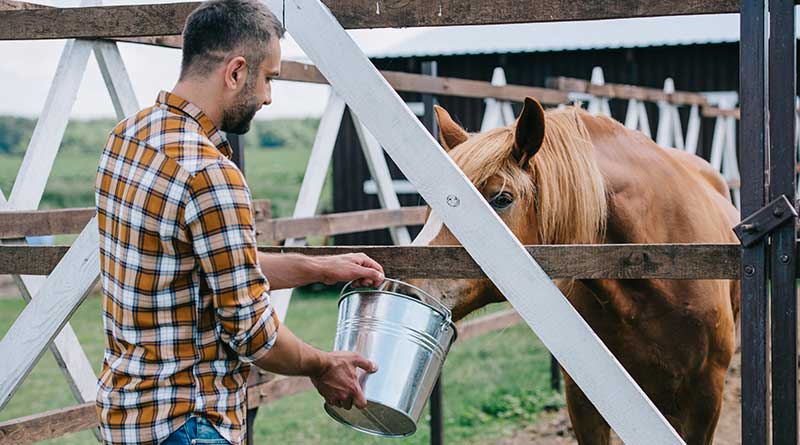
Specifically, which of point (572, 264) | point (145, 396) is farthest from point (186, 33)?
point (572, 264)

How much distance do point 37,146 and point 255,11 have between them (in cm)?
186

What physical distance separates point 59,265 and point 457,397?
5.00 meters

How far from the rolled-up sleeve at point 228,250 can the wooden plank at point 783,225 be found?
1.24m

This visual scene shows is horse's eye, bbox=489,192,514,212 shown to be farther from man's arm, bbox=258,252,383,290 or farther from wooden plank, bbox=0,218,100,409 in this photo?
wooden plank, bbox=0,218,100,409

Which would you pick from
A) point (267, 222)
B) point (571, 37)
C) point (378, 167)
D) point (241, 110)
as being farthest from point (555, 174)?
point (571, 37)

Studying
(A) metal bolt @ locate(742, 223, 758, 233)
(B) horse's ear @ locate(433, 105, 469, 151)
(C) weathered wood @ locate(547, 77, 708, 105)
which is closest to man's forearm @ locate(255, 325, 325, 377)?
(A) metal bolt @ locate(742, 223, 758, 233)

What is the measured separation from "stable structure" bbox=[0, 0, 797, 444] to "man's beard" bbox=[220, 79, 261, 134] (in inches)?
13.3

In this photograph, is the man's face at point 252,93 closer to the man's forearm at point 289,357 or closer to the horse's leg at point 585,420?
the man's forearm at point 289,357

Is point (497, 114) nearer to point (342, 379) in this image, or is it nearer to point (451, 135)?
point (451, 135)

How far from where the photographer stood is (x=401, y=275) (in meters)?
2.54

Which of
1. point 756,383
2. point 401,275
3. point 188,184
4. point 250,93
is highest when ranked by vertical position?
point 250,93

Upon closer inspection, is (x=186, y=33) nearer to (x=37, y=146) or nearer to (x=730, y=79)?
(x=37, y=146)

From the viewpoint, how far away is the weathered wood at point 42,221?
10.9 ft

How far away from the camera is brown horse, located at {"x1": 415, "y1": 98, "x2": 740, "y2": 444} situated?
10.3ft
